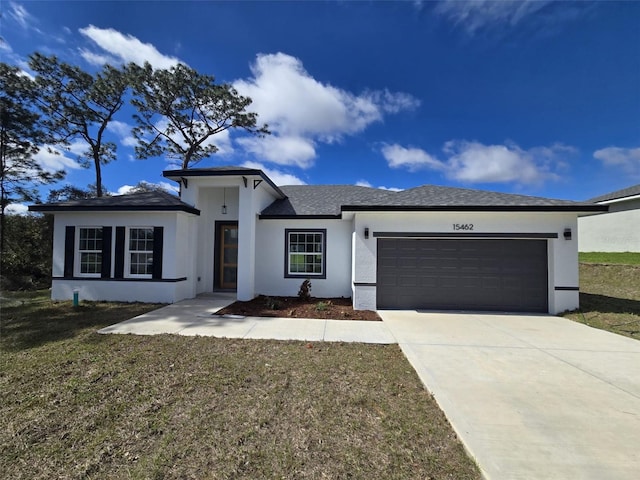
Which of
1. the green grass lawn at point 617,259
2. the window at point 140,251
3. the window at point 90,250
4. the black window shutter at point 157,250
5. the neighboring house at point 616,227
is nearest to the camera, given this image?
the black window shutter at point 157,250

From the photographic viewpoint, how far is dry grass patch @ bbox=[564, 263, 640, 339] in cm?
699

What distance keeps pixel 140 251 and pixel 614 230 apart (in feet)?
82.2

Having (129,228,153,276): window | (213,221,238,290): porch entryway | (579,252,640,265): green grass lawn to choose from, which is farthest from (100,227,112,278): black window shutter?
(579,252,640,265): green grass lawn

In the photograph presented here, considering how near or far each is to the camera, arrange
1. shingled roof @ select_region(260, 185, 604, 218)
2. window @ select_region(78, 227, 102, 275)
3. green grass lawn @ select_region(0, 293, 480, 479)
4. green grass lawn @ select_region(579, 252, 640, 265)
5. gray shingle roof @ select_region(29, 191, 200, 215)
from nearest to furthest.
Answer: green grass lawn @ select_region(0, 293, 480, 479) → shingled roof @ select_region(260, 185, 604, 218) → gray shingle roof @ select_region(29, 191, 200, 215) → window @ select_region(78, 227, 102, 275) → green grass lawn @ select_region(579, 252, 640, 265)

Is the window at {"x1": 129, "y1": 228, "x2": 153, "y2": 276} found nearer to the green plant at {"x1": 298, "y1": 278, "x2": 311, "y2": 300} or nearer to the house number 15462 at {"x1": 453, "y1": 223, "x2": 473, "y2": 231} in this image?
the green plant at {"x1": 298, "y1": 278, "x2": 311, "y2": 300}

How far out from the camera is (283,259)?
10.4 meters

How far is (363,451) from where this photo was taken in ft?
8.27

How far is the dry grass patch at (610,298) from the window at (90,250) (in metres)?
15.0

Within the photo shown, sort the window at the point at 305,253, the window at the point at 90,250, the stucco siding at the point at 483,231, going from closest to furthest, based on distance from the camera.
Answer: the stucco siding at the point at 483,231
the window at the point at 90,250
the window at the point at 305,253

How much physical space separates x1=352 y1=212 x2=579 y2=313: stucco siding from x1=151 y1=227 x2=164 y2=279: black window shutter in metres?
6.43

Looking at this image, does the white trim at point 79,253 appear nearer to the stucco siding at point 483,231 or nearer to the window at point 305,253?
the window at point 305,253

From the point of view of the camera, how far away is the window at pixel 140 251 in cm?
920

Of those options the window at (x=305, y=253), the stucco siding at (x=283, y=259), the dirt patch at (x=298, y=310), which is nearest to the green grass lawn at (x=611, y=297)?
the dirt patch at (x=298, y=310)

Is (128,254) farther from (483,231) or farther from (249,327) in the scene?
(483,231)
